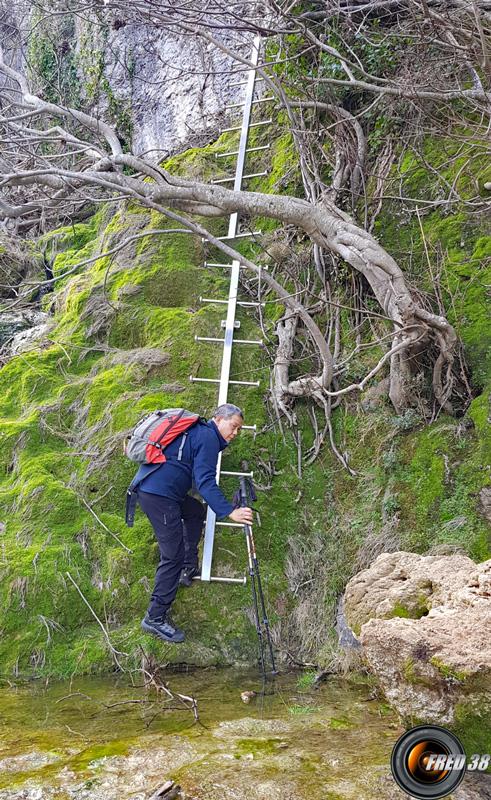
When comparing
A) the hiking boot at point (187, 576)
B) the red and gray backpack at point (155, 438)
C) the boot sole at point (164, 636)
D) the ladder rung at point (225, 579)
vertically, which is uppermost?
the red and gray backpack at point (155, 438)

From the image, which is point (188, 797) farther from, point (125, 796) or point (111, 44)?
point (111, 44)

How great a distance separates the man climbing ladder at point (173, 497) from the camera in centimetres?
514

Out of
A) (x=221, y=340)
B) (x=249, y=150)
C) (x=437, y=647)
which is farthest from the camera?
(x=249, y=150)

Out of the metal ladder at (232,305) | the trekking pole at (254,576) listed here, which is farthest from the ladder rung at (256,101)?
the trekking pole at (254,576)

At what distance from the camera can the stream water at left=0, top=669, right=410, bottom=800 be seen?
3.18m

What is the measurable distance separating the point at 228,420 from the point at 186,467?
53 cm

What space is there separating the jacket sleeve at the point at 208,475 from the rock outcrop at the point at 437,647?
165 centimetres

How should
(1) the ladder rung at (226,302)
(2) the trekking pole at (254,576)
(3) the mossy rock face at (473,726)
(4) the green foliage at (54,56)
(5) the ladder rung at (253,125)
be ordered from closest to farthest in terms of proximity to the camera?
(3) the mossy rock face at (473,726) → (2) the trekking pole at (254,576) → (1) the ladder rung at (226,302) → (5) the ladder rung at (253,125) → (4) the green foliage at (54,56)

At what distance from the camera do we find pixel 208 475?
16.8 feet

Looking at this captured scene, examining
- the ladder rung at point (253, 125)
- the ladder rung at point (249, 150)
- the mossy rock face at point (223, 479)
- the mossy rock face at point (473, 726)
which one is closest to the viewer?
the mossy rock face at point (473, 726)

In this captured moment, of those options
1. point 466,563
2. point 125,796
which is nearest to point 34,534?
point 125,796

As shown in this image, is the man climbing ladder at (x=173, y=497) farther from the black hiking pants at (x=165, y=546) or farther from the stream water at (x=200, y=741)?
the stream water at (x=200, y=741)

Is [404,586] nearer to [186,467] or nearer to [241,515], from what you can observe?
[241,515]

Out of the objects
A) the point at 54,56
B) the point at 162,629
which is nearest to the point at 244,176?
the point at 162,629
